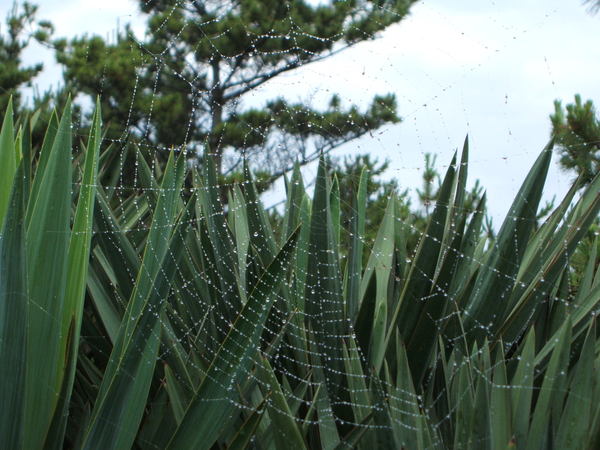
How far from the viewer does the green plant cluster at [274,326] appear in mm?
1568

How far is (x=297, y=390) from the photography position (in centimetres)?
182

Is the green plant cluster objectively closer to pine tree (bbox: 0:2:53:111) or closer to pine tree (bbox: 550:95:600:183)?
pine tree (bbox: 550:95:600:183)

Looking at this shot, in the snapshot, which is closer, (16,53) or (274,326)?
(274,326)

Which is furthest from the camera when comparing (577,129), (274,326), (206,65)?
(206,65)

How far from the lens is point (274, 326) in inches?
82.4

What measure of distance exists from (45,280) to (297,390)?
561 mm

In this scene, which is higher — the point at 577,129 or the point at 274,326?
the point at 577,129

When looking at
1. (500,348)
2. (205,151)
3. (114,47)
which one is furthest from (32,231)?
(114,47)

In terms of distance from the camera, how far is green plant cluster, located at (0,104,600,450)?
157 centimetres

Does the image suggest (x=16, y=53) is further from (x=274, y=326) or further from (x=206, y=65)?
(x=274, y=326)

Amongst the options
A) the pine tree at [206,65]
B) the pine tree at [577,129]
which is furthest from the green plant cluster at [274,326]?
the pine tree at [206,65]

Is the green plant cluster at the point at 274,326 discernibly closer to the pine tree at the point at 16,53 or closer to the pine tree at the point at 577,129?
the pine tree at the point at 577,129

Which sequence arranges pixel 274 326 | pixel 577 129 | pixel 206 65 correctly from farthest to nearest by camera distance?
pixel 206 65 < pixel 577 129 < pixel 274 326

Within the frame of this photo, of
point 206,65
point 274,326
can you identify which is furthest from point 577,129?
point 206,65
